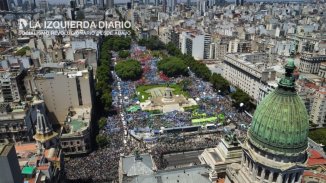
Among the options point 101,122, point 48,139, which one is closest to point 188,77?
point 101,122

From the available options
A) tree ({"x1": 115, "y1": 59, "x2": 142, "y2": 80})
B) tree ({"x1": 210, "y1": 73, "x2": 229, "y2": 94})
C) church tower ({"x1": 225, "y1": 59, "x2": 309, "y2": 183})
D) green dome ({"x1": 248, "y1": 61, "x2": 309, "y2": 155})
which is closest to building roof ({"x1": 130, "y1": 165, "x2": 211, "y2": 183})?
church tower ({"x1": 225, "y1": 59, "x2": 309, "y2": 183})

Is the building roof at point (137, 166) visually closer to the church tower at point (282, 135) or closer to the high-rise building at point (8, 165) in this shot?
the church tower at point (282, 135)

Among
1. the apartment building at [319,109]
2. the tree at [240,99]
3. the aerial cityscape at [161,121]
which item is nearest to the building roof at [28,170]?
the aerial cityscape at [161,121]

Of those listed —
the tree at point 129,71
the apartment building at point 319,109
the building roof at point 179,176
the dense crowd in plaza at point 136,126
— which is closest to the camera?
the building roof at point 179,176

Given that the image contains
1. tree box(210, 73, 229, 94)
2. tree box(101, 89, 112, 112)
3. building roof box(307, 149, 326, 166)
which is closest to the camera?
building roof box(307, 149, 326, 166)

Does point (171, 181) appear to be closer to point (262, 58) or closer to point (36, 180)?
point (36, 180)

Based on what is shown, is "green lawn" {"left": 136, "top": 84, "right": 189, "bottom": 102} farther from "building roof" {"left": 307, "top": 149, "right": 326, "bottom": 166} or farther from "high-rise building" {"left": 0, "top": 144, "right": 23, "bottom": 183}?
"high-rise building" {"left": 0, "top": 144, "right": 23, "bottom": 183}
